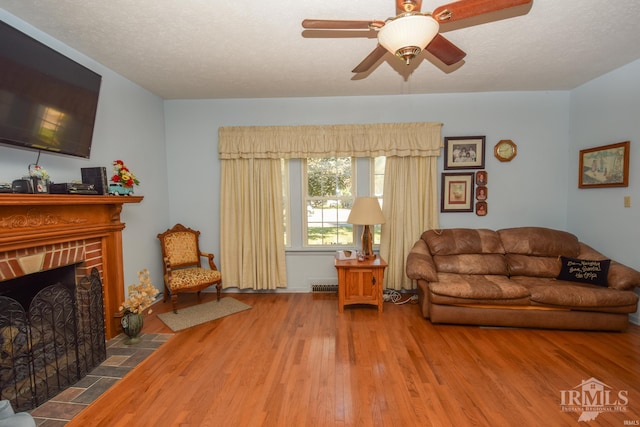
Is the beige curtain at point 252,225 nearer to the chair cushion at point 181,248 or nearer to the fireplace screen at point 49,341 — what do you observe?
the chair cushion at point 181,248

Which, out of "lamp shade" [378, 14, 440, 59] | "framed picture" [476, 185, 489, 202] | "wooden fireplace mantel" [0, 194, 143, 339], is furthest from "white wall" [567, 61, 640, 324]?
"wooden fireplace mantel" [0, 194, 143, 339]

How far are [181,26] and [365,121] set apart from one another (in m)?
2.36

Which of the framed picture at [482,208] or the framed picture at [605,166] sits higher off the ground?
the framed picture at [605,166]

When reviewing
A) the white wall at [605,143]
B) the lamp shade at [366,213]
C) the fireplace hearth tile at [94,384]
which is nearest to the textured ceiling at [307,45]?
the white wall at [605,143]

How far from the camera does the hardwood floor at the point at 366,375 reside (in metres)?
1.74

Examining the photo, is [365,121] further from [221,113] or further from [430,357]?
[430,357]

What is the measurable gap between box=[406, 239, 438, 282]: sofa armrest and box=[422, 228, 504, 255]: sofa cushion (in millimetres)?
158

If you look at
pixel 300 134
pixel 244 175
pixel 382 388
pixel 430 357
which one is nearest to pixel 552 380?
pixel 430 357

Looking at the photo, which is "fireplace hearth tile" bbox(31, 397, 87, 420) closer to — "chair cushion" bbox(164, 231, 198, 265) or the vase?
the vase

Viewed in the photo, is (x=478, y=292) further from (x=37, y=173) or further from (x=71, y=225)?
(x=37, y=173)

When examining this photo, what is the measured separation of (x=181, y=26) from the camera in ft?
7.02

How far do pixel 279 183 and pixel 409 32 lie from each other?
2642 millimetres

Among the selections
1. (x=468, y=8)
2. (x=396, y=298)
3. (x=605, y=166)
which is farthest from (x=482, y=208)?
(x=468, y=8)

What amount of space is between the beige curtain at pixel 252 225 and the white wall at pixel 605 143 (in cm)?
391
